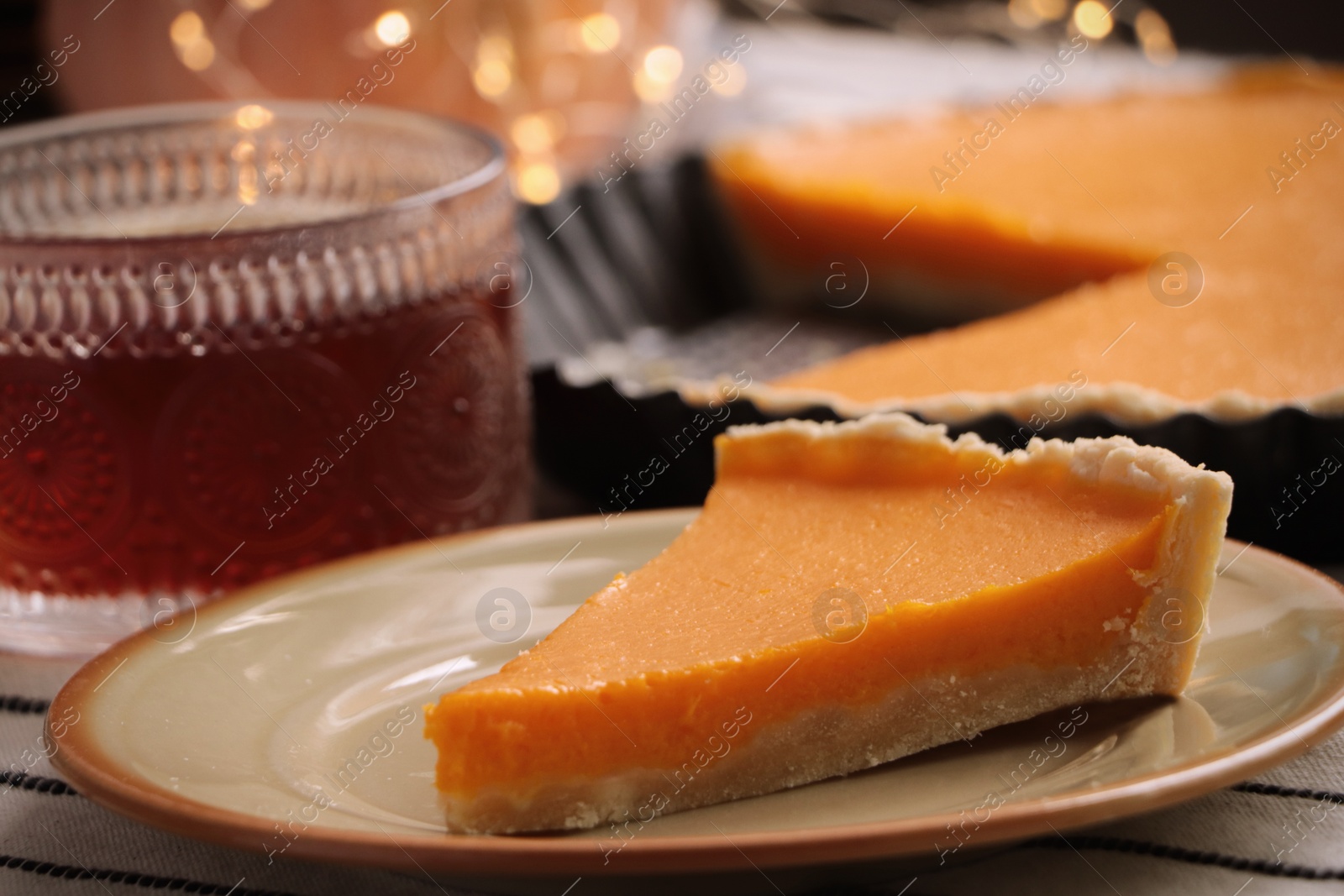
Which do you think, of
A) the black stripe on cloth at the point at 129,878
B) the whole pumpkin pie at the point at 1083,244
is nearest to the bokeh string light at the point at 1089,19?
the whole pumpkin pie at the point at 1083,244

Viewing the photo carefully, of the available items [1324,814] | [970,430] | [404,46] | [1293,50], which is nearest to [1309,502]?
[970,430]

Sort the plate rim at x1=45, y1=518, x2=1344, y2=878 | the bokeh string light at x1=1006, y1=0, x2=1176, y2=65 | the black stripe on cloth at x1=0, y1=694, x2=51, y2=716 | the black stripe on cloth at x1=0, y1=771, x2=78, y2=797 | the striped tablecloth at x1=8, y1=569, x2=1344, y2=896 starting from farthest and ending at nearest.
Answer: the bokeh string light at x1=1006, y1=0, x2=1176, y2=65 < the black stripe on cloth at x1=0, y1=694, x2=51, y2=716 < the black stripe on cloth at x1=0, y1=771, x2=78, y2=797 < the striped tablecloth at x1=8, y1=569, x2=1344, y2=896 < the plate rim at x1=45, y1=518, x2=1344, y2=878

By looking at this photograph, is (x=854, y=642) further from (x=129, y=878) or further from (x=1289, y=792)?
(x=129, y=878)

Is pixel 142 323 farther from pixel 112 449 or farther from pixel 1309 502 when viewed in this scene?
pixel 1309 502

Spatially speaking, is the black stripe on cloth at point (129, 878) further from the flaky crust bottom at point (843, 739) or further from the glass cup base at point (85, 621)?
the glass cup base at point (85, 621)

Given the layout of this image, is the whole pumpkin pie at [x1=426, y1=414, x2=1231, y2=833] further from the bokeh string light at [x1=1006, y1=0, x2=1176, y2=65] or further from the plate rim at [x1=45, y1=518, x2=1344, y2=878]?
the bokeh string light at [x1=1006, y1=0, x2=1176, y2=65]

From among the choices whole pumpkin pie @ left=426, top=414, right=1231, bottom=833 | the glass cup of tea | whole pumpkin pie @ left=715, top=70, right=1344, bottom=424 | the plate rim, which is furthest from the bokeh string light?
the plate rim
